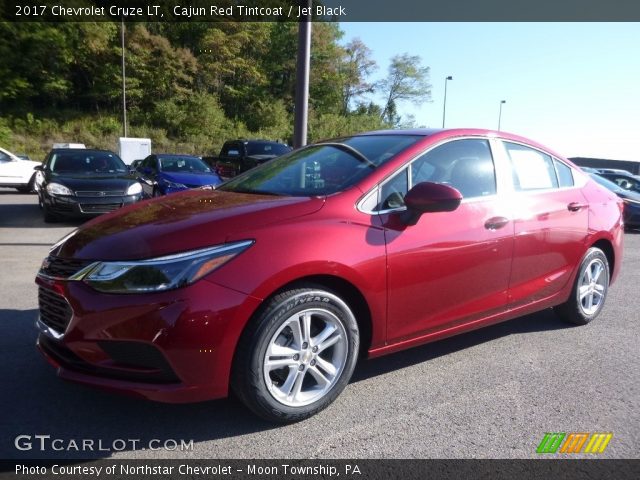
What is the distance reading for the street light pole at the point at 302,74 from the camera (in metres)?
7.07

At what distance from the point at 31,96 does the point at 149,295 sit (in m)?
41.5

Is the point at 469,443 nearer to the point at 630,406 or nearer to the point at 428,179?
the point at 630,406

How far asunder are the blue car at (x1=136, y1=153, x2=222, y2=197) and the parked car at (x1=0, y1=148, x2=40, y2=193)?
5.58m

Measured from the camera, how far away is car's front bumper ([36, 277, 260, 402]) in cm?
245

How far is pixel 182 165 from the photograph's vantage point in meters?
12.7

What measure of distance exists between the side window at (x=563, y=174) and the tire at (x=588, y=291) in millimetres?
620

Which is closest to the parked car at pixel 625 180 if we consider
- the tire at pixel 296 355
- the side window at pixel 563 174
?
the side window at pixel 563 174

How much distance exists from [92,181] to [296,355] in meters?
8.22

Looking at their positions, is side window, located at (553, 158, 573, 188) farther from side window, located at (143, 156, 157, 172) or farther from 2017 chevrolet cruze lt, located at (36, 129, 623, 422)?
side window, located at (143, 156, 157, 172)

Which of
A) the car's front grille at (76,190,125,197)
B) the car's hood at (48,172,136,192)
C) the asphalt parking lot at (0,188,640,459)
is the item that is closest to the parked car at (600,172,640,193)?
the asphalt parking lot at (0,188,640,459)

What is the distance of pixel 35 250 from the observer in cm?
741

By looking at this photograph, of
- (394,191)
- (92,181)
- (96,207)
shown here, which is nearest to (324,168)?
(394,191)

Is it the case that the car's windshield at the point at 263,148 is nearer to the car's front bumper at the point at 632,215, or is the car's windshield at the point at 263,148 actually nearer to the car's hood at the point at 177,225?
the car's front bumper at the point at 632,215

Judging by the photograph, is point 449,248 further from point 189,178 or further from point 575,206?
point 189,178
